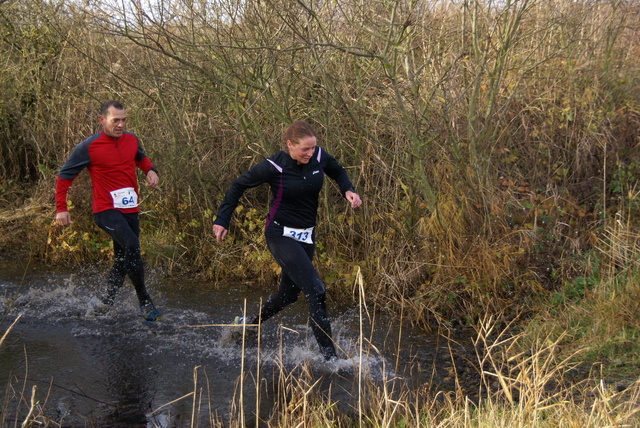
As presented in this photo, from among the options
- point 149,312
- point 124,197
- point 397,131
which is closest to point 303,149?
point 124,197

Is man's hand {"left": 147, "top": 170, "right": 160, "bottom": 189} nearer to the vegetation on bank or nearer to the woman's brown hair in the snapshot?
the vegetation on bank

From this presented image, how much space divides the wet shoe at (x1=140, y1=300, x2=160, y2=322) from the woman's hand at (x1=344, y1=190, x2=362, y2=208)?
2444 millimetres

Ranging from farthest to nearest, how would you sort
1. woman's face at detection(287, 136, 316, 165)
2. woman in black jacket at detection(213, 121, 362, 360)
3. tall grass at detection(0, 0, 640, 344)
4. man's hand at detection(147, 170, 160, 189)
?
tall grass at detection(0, 0, 640, 344) → man's hand at detection(147, 170, 160, 189) → woman in black jacket at detection(213, 121, 362, 360) → woman's face at detection(287, 136, 316, 165)

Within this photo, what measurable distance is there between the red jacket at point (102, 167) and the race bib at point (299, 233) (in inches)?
77.6

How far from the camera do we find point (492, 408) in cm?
404

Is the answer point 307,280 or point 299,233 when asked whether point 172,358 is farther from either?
point 299,233

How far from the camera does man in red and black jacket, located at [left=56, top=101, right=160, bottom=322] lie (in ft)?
20.9

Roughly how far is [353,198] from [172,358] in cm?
203

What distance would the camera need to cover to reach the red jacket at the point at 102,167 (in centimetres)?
638

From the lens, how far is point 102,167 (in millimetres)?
6469

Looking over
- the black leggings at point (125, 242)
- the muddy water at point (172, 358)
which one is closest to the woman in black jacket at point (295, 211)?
the muddy water at point (172, 358)

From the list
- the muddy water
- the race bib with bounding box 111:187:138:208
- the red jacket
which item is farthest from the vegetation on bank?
the race bib with bounding box 111:187:138:208

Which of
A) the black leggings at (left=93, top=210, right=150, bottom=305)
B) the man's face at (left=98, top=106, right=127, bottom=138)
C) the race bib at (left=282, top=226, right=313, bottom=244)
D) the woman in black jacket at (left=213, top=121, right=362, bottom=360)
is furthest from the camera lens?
the black leggings at (left=93, top=210, right=150, bottom=305)

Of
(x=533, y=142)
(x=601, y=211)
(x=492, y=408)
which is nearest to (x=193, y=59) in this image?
(x=533, y=142)
